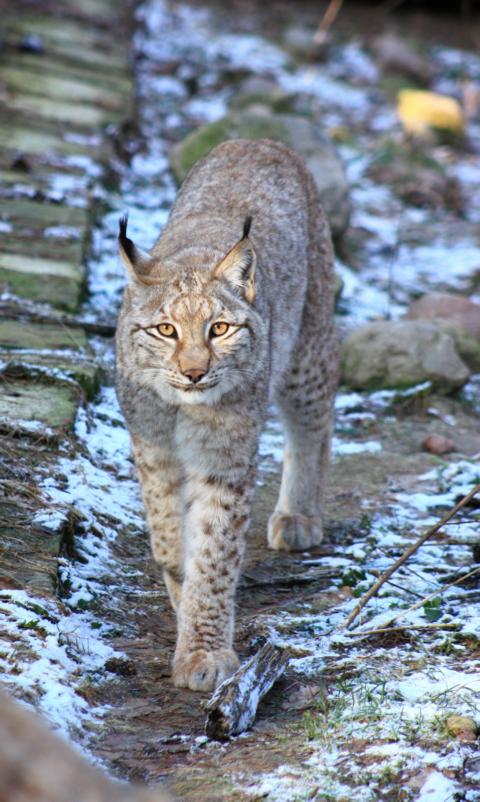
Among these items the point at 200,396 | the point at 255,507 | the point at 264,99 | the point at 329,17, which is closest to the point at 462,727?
the point at 200,396

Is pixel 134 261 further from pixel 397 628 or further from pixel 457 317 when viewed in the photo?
pixel 457 317

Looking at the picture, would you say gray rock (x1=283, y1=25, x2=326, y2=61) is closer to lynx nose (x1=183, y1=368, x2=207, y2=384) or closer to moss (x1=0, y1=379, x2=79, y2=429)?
moss (x1=0, y1=379, x2=79, y2=429)

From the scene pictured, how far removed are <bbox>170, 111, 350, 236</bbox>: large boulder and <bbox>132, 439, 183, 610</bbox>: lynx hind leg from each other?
488cm

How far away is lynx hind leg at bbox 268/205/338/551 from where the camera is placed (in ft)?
17.7

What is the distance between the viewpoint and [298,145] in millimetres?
9031

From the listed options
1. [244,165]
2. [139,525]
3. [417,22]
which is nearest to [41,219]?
[244,165]

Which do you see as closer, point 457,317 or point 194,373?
point 194,373

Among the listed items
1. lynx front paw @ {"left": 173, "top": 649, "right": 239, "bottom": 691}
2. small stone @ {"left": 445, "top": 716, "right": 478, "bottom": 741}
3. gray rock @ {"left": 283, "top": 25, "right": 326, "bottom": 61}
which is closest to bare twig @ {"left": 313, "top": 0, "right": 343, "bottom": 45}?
gray rock @ {"left": 283, "top": 25, "right": 326, "bottom": 61}

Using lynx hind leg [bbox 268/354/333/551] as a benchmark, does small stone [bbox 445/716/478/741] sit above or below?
below

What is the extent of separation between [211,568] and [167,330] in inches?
33.3

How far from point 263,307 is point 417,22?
541 inches

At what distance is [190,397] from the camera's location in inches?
153

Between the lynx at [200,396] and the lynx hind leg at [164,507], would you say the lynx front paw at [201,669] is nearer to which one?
the lynx at [200,396]

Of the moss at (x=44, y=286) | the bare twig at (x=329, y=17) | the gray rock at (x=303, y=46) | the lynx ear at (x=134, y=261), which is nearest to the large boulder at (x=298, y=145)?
the bare twig at (x=329, y=17)
